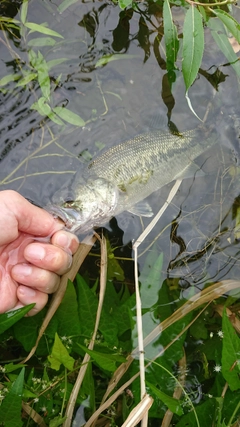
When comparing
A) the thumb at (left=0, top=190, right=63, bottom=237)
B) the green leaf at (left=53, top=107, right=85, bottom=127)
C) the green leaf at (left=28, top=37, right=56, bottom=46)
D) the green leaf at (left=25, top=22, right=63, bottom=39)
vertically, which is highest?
the green leaf at (left=25, top=22, right=63, bottom=39)

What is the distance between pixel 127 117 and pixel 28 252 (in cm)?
162

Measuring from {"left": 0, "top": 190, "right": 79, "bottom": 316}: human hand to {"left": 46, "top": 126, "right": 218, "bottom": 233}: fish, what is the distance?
0.21 metres

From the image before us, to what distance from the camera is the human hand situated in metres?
3.21

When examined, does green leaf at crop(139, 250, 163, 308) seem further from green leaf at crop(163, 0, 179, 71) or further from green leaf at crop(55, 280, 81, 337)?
green leaf at crop(163, 0, 179, 71)

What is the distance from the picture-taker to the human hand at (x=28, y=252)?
3.21 meters

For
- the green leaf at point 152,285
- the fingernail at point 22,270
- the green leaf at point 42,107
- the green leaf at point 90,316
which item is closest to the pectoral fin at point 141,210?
the green leaf at point 152,285

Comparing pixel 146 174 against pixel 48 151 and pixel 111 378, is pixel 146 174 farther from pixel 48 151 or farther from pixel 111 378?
pixel 111 378

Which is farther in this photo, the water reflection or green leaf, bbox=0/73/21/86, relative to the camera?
green leaf, bbox=0/73/21/86

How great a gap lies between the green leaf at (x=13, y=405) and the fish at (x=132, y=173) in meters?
1.23

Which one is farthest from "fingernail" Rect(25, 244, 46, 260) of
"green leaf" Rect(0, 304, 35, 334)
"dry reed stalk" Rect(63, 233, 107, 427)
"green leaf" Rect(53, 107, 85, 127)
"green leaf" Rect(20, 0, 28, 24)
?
"green leaf" Rect(20, 0, 28, 24)

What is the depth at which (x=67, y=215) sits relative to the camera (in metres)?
3.40

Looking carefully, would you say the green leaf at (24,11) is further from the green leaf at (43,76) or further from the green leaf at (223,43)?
the green leaf at (223,43)

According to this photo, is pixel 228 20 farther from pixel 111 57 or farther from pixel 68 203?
pixel 68 203

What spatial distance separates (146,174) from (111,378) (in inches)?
64.8
